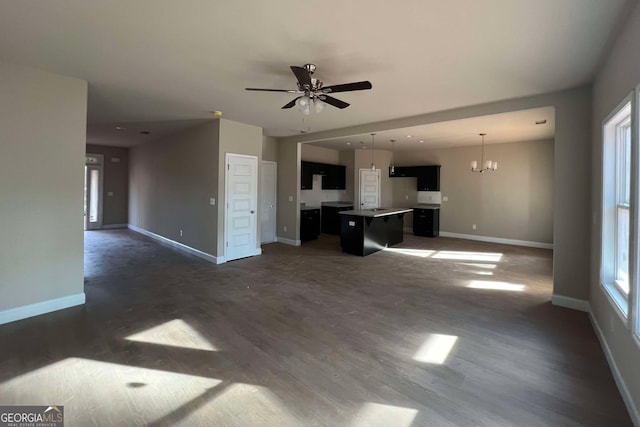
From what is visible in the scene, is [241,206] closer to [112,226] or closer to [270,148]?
[270,148]

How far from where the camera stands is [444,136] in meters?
6.71

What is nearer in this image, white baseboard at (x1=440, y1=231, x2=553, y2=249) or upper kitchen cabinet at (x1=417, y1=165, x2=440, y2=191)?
white baseboard at (x1=440, y1=231, x2=553, y2=249)

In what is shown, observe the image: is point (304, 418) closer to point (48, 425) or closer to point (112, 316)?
point (48, 425)

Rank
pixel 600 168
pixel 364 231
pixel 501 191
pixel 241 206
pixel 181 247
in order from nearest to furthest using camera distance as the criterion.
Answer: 1. pixel 600 168
2. pixel 241 206
3. pixel 364 231
4. pixel 181 247
5. pixel 501 191

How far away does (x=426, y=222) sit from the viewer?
8625 millimetres

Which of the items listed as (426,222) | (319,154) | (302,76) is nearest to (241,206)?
(302,76)

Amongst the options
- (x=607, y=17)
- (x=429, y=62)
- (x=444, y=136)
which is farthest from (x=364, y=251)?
(x=607, y=17)

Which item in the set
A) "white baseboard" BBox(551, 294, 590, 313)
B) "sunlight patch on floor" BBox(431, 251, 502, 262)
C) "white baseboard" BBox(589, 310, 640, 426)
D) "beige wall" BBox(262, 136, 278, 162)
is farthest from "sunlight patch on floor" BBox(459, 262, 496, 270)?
"beige wall" BBox(262, 136, 278, 162)

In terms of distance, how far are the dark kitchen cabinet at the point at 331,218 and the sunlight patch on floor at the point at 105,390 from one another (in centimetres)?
697

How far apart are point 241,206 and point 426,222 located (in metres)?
5.43

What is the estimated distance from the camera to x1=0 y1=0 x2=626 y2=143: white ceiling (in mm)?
2131

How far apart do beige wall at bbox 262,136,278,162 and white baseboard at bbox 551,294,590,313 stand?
6122 millimetres

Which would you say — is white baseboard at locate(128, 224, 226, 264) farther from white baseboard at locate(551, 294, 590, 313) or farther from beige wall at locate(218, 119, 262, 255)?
white baseboard at locate(551, 294, 590, 313)

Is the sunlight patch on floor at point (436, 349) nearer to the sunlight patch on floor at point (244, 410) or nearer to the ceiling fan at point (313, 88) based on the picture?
the sunlight patch on floor at point (244, 410)
